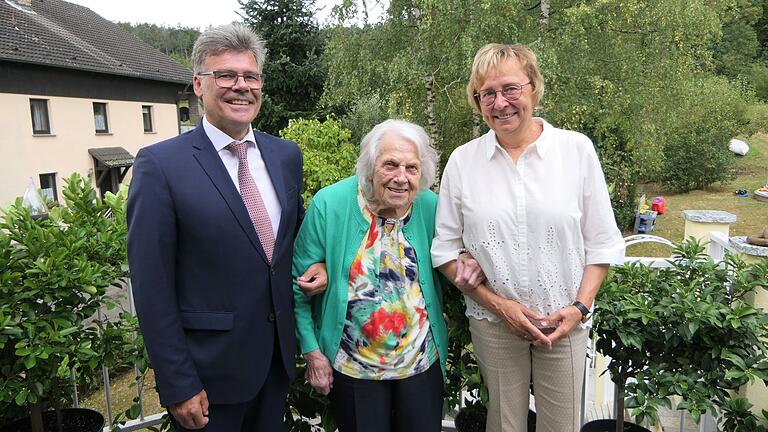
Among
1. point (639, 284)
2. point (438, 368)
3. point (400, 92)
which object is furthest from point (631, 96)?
point (438, 368)

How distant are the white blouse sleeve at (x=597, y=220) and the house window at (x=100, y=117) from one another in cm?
2042

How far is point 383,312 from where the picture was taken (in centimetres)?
200

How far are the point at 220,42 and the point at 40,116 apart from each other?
729 inches

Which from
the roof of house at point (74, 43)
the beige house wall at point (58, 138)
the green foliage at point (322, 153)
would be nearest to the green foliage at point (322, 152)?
the green foliage at point (322, 153)

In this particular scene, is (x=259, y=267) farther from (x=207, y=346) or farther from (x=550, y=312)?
(x=550, y=312)

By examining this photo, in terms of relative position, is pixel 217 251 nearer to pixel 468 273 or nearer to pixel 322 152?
pixel 468 273

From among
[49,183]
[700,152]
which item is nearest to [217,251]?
[49,183]

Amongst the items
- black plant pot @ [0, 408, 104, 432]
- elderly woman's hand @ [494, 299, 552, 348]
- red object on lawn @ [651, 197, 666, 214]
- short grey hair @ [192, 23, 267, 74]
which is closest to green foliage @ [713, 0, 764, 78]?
red object on lawn @ [651, 197, 666, 214]

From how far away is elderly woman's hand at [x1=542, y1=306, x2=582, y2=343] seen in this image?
1.92 meters

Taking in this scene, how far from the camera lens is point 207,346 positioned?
1.81 m

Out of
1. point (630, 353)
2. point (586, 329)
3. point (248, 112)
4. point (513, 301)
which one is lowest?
point (630, 353)

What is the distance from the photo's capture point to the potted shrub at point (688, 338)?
2.12 metres

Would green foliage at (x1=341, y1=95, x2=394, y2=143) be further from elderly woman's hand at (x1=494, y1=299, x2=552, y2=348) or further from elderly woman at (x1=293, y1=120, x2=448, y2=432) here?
elderly woman's hand at (x1=494, y1=299, x2=552, y2=348)

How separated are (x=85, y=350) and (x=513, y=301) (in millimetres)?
1712
